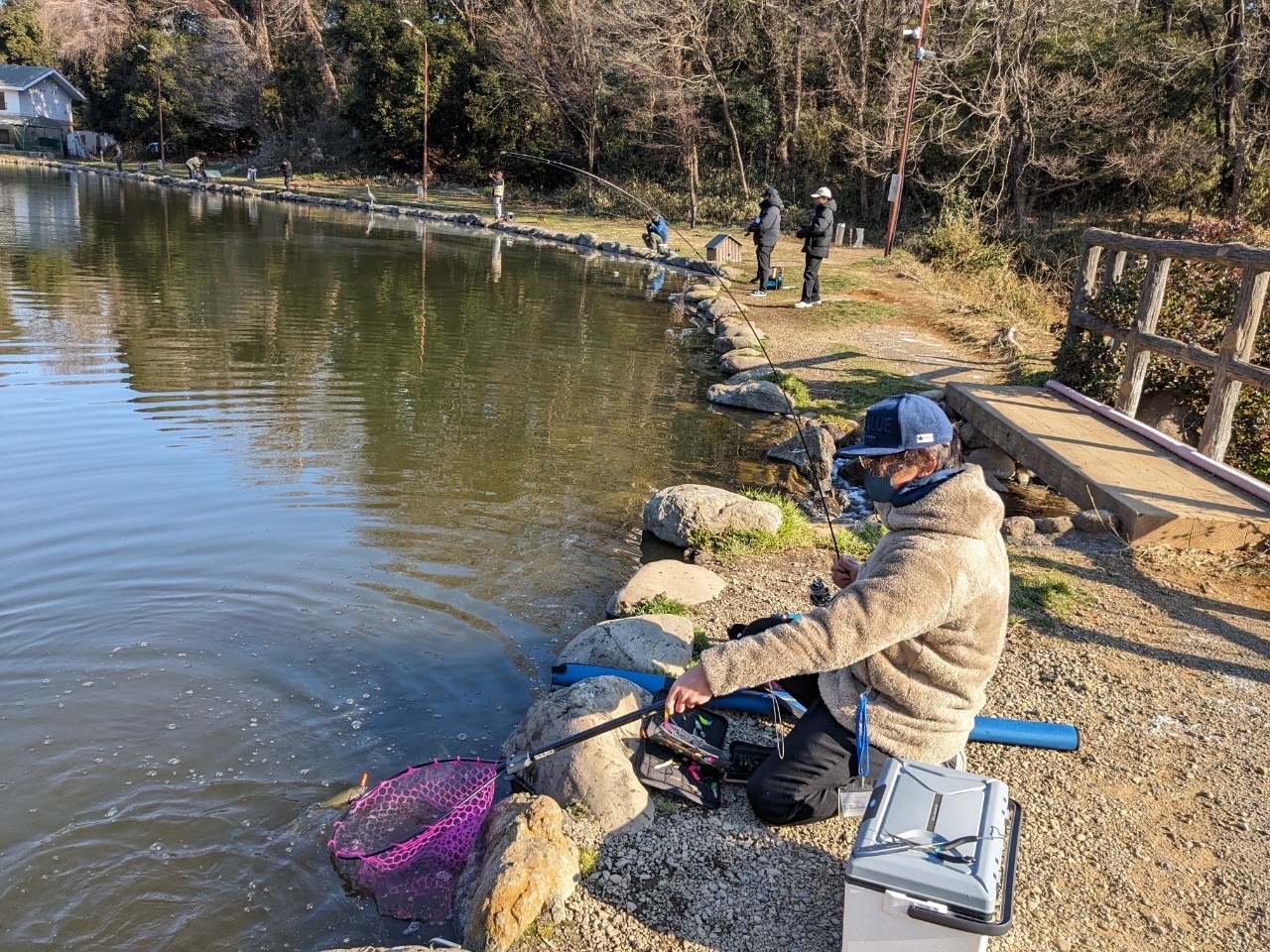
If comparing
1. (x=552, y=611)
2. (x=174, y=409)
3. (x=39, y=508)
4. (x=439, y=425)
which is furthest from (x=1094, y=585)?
(x=174, y=409)

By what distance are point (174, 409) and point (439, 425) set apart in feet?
8.12

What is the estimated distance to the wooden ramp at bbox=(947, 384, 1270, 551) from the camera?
6.08m

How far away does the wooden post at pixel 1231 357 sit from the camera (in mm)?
6906

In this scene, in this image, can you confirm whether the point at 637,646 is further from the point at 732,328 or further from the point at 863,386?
the point at 732,328

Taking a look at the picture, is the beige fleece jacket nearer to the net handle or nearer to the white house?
the net handle

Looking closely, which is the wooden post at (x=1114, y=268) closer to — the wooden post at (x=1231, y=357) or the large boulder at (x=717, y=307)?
the wooden post at (x=1231, y=357)

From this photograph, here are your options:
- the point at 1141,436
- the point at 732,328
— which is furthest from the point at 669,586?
the point at 732,328

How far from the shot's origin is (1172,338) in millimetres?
8469

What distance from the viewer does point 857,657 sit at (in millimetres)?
3158

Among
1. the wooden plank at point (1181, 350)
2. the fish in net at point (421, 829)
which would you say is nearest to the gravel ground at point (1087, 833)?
the fish in net at point (421, 829)

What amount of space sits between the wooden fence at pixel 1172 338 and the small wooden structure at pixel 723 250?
38.2 ft

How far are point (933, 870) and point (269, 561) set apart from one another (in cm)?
497

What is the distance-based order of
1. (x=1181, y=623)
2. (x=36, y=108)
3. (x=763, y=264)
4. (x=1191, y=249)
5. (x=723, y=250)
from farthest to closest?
(x=36, y=108)
(x=723, y=250)
(x=763, y=264)
(x=1191, y=249)
(x=1181, y=623)

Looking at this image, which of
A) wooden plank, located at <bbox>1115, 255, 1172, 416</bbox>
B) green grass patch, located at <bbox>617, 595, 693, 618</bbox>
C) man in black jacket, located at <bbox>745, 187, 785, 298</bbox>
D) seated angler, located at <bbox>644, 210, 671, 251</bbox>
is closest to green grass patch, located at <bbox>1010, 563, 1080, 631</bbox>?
green grass patch, located at <bbox>617, 595, 693, 618</bbox>
